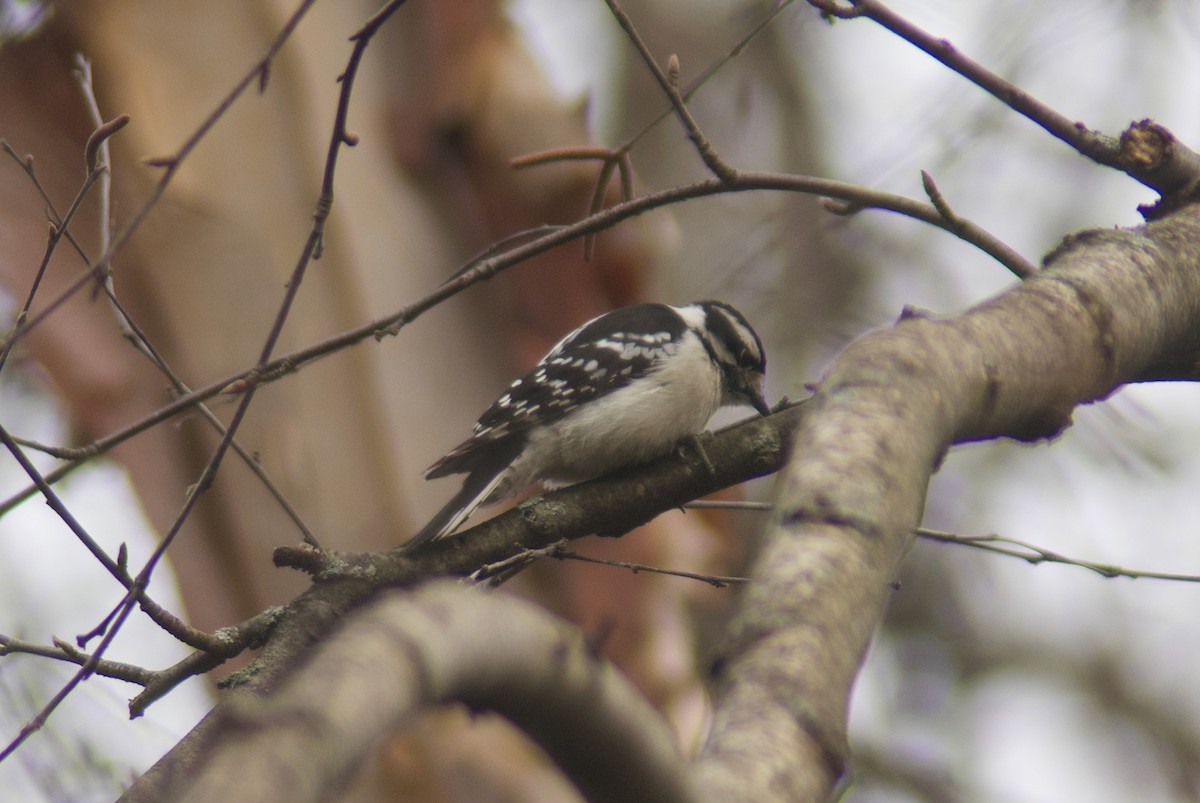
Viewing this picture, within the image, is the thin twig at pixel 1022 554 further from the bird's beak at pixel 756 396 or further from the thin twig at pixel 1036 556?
the bird's beak at pixel 756 396

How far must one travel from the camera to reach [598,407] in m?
4.45

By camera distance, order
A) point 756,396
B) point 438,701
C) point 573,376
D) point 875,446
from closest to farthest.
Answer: point 438,701 → point 875,446 → point 573,376 → point 756,396

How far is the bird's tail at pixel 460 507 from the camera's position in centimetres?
342

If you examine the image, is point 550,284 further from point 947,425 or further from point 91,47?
point 947,425

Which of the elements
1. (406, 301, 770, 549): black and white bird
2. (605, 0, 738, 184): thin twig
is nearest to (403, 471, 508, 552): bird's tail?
(406, 301, 770, 549): black and white bird

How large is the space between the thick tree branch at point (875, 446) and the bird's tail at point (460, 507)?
68.5 inches

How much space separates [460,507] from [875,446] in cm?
236

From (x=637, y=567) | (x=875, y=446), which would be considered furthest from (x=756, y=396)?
(x=875, y=446)

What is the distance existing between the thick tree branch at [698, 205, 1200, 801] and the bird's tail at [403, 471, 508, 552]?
1741mm

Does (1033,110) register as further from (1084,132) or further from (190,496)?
(190,496)

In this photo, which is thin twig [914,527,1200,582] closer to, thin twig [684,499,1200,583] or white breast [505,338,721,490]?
thin twig [684,499,1200,583]

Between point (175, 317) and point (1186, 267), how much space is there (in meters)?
5.24

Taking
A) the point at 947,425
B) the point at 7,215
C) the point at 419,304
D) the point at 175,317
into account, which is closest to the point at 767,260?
the point at 175,317

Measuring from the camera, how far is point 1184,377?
2945 millimetres
